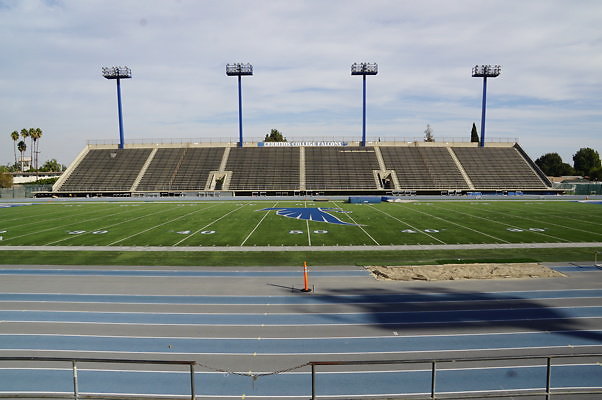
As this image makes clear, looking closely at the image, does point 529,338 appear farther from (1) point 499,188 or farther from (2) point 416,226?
(1) point 499,188

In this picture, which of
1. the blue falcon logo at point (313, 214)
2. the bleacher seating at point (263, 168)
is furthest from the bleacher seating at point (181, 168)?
the blue falcon logo at point (313, 214)

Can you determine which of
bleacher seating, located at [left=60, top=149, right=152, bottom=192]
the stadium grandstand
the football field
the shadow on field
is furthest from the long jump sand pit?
bleacher seating, located at [left=60, top=149, right=152, bottom=192]

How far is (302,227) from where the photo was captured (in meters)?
26.6

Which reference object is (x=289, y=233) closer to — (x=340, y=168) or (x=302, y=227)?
(x=302, y=227)

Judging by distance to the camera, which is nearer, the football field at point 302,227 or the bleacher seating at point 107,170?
the football field at point 302,227

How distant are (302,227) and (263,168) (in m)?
40.4

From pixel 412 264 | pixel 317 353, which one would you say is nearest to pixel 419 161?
pixel 412 264

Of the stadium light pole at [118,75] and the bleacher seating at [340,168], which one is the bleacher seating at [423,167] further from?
the stadium light pole at [118,75]

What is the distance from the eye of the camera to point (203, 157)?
2766 inches

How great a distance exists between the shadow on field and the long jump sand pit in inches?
59.0

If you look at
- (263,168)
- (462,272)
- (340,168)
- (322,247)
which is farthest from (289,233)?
(340,168)

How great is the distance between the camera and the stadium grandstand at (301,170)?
195 feet

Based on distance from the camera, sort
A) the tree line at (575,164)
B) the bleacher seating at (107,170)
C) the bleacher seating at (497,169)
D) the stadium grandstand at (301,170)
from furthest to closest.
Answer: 1. the tree line at (575,164)
2. the bleacher seating at (107,170)
3. the bleacher seating at (497,169)
4. the stadium grandstand at (301,170)

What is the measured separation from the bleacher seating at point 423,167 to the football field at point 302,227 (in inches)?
956
